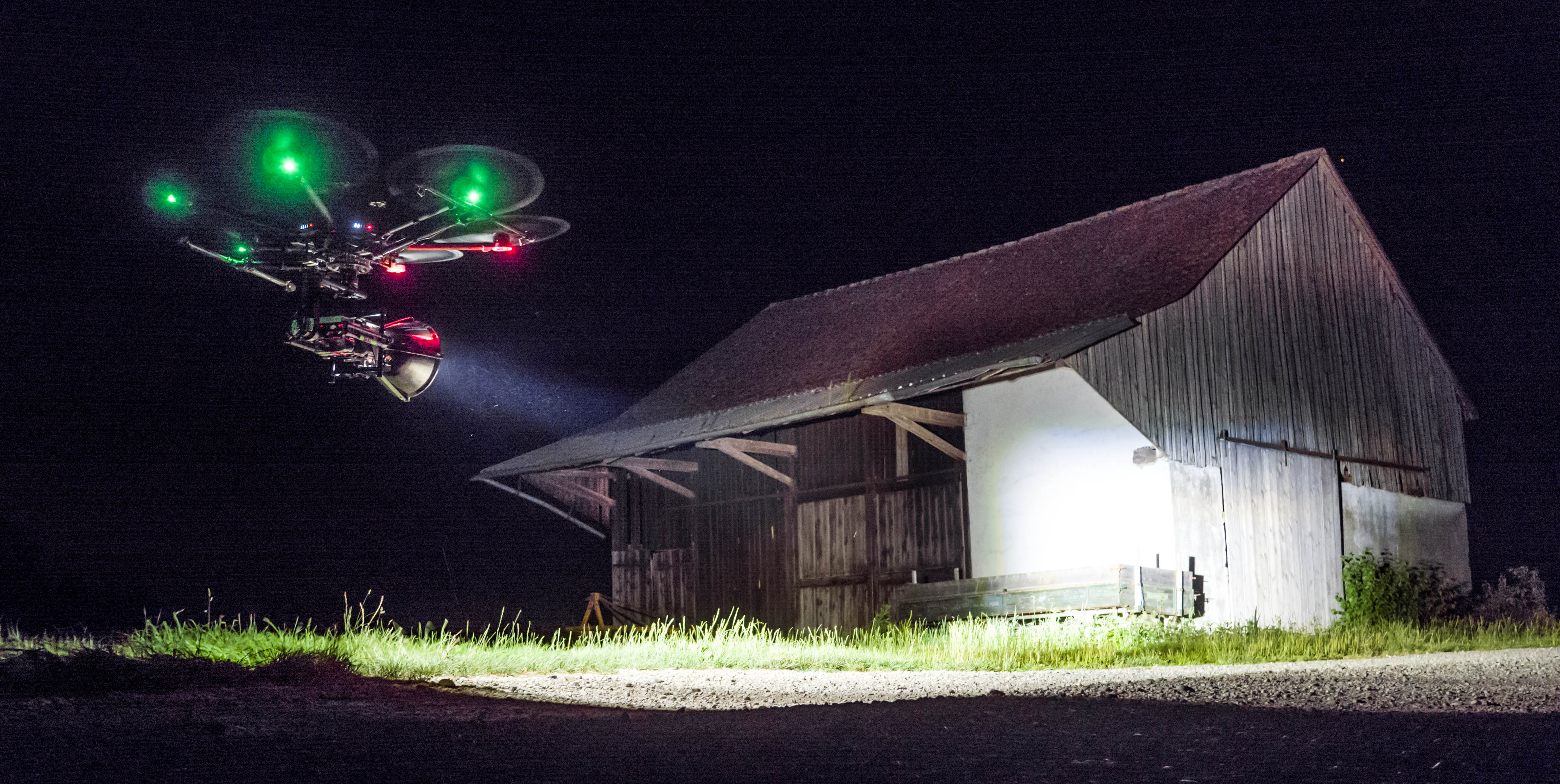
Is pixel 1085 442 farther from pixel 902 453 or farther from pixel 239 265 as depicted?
pixel 239 265

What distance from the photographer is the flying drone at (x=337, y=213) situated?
9.77m

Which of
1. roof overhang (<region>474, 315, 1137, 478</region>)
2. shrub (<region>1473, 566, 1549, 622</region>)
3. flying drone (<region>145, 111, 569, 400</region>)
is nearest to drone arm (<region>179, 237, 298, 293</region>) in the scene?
flying drone (<region>145, 111, 569, 400</region>)

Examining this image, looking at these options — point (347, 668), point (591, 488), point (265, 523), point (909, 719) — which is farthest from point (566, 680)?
point (265, 523)

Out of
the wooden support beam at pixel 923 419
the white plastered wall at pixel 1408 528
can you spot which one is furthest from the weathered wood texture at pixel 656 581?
the white plastered wall at pixel 1408 528

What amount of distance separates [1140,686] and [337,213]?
730 cm

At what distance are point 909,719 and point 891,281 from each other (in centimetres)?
1486

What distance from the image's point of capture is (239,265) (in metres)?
11.1

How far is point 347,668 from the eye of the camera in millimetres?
8781

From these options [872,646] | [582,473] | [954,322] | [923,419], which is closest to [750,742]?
[872,646]

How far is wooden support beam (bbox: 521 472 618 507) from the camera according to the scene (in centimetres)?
1970

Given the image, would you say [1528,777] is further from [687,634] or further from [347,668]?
[687,634]

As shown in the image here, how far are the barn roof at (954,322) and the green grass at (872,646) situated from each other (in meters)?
2.73

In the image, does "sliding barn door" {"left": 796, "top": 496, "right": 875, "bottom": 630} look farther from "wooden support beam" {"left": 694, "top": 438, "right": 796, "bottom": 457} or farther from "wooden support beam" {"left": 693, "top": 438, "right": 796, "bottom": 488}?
"wooden support beam" {"left": 694, "top": 438, "right": 796, "bottom": 457}

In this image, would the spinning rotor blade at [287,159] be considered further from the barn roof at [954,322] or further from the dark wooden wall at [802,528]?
the dark wooden wall at [802,528]
